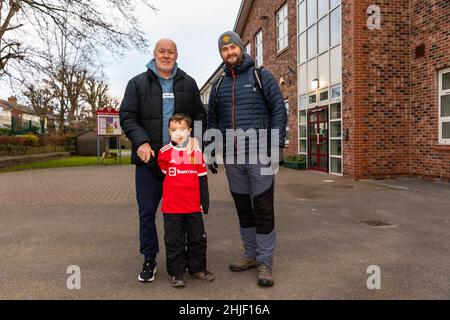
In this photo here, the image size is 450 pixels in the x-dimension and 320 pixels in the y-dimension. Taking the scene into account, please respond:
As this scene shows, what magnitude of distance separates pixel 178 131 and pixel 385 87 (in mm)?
9100

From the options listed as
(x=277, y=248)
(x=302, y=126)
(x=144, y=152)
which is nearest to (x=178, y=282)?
(x=144, y=152)

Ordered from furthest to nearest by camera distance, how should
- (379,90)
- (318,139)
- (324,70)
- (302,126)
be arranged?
(302,126) < (318,139) < (324,70) < (379,90)

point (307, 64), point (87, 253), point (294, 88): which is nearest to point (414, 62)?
point (307, 64)

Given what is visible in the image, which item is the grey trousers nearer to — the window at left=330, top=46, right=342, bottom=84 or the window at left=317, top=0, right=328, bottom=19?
the window at left=330, top=46, right=342, bottom=84

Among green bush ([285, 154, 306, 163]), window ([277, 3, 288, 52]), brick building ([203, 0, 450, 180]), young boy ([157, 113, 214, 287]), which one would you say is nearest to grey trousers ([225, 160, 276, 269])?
young boy ([157, 113, 214, 287])

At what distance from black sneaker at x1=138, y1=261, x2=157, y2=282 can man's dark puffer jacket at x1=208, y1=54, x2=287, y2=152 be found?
1.29m

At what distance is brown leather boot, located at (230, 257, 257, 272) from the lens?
12.0 feet

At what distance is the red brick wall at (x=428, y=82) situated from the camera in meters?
9.60

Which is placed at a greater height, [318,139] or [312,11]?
[312,11]

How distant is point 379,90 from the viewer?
10859mm

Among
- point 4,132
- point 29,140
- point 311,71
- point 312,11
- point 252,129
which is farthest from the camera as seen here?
point 4,132

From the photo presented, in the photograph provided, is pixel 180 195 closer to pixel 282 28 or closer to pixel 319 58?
pixel 319 58
